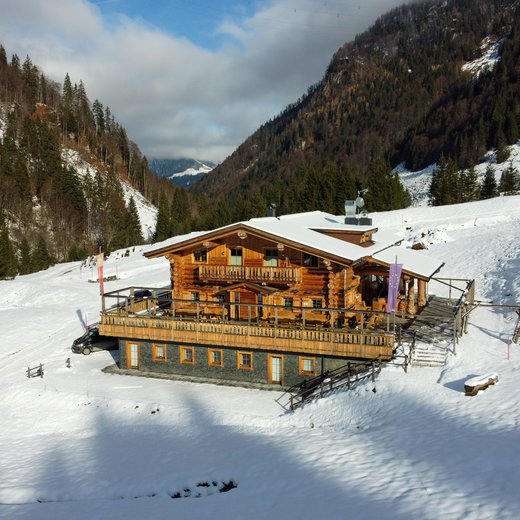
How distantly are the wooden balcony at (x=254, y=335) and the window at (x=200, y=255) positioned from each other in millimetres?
4451

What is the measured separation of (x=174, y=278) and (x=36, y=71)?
468 feet

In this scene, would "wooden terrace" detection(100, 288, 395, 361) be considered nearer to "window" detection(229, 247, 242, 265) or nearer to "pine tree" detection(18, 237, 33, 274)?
"window" detection(229, 247, 242, 265)

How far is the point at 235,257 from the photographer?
87.2 feet

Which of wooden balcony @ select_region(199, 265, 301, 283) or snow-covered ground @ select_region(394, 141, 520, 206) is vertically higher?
snow-covered ground @ select_region(394, 141, 520, 206)

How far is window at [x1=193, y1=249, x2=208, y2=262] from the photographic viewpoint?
27.2m

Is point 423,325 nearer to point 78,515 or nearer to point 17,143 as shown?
point 78,515

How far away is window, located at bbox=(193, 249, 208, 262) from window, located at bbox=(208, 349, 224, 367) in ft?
18.5

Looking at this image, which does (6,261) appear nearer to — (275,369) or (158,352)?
(158,352)

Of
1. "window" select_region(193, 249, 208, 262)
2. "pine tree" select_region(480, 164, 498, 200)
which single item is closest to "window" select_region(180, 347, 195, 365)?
"window" select_region(193, 249, 208, 262)

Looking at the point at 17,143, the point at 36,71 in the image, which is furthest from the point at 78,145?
the point at 36,71

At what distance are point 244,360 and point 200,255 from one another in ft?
23.1

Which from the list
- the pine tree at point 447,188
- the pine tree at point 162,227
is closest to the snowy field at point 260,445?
the pine tree at point 447,188

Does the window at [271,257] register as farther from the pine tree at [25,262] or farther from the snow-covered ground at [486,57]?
the snow-covered ground at [486,57]

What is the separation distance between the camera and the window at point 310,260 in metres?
25.0
